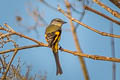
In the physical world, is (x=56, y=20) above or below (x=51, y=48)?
above

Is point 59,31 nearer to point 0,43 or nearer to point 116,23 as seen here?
point 0,43

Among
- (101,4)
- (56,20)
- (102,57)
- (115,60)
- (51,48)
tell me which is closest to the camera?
(115,60)

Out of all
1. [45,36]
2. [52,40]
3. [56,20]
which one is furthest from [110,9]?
[56,20]

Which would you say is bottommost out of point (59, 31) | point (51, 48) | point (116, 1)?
point (51, 48)

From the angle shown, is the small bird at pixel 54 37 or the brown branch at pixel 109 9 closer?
the brown branch at pixel 109 9

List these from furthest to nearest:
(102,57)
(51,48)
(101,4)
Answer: (51,48) < (101,4) < (102,57)

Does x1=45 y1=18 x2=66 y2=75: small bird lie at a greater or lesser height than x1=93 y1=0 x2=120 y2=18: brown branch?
lesser

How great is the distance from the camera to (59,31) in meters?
3.80

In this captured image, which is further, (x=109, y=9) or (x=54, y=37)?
(x=54, y=37)

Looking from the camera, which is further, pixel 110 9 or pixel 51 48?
pixel 51 48

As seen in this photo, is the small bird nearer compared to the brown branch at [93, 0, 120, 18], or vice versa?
the brown branch at [93, 0, 120, 18]

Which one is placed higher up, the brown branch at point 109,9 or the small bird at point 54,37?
the brown branch at point 109,9

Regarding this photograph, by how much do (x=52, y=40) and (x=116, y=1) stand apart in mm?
1494

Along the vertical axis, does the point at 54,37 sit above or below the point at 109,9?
below
